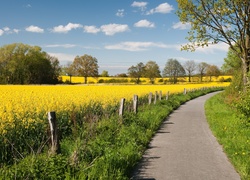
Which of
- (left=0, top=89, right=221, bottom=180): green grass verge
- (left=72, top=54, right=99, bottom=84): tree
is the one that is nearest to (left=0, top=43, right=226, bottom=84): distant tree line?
(left=72, top=54, right=99, bottom=84): tree

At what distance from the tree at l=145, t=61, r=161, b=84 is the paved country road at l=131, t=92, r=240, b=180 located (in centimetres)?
9235

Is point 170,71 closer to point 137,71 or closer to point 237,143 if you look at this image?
point 137,71

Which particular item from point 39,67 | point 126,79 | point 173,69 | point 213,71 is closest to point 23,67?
point 39,67

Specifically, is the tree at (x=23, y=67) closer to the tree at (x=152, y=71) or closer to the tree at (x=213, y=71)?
the tree at (x=152, y=71)

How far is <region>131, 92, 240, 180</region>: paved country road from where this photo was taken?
22.2 ft

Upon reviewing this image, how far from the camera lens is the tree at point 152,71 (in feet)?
342

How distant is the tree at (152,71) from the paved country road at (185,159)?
92.3 m

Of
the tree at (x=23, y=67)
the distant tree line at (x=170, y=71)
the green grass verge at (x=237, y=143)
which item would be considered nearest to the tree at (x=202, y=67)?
the distant tree line at (x=170, y=71)

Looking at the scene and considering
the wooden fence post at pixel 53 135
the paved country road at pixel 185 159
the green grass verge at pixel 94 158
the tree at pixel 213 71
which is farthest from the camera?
the tree at pixel 213 71

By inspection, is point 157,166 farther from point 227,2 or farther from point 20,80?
point 20,80

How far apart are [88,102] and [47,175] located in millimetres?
8587

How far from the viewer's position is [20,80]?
72.9 meters

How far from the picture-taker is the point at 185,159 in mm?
8109

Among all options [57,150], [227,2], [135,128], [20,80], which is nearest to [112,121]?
[135,128]
